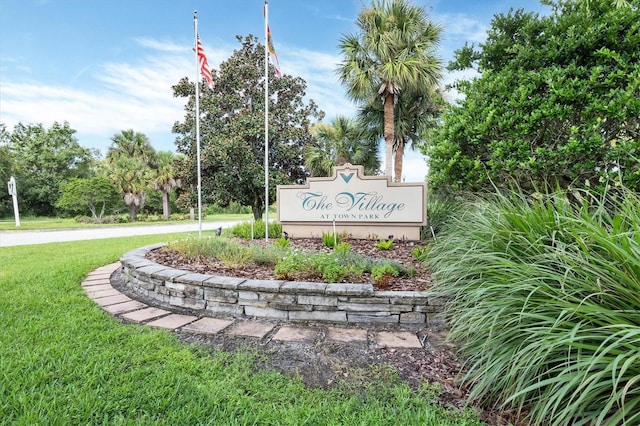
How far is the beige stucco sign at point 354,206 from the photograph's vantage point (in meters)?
5.25

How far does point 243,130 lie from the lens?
369 inches

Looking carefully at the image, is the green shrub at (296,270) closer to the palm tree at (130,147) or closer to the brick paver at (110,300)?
the brick paver at (110,300)

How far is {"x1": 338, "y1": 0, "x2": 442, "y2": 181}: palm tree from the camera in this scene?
9062 mm

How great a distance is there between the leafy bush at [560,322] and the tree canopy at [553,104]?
1185 millimetres

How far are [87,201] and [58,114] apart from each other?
11.0m

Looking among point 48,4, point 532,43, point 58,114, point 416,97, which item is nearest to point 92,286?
point 532,43

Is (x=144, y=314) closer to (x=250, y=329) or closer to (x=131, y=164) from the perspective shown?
(x=250, y=329)

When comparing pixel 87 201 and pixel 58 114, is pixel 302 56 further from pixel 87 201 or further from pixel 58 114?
pixel 58 114

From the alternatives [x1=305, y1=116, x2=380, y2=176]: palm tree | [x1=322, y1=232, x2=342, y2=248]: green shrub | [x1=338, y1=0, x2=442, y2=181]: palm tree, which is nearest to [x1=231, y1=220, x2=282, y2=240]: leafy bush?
[x1=322, y1=232, x2=342, y2=248]: green shrub

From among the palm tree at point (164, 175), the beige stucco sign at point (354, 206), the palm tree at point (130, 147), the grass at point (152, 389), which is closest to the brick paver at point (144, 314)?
the grass at point (152, 389)

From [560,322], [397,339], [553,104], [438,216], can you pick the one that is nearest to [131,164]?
[438,216]

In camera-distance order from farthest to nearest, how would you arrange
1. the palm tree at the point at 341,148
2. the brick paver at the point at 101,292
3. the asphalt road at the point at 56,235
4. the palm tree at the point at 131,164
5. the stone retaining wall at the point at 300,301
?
1. the palm tree at the point at 131,164
2. the palm tree at the point at 341,148
3. the asphalt road at the point at 56,235
4. the brick paver at the point at 101,292
5. the stone retaining wall at the point at 300,301

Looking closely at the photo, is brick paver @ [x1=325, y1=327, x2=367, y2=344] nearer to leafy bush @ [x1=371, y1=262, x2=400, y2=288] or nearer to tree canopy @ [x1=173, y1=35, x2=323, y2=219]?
leafy bush @ [x1=371, y1=262, x2=400, y2=288]

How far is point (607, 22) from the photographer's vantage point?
301 centimetres
